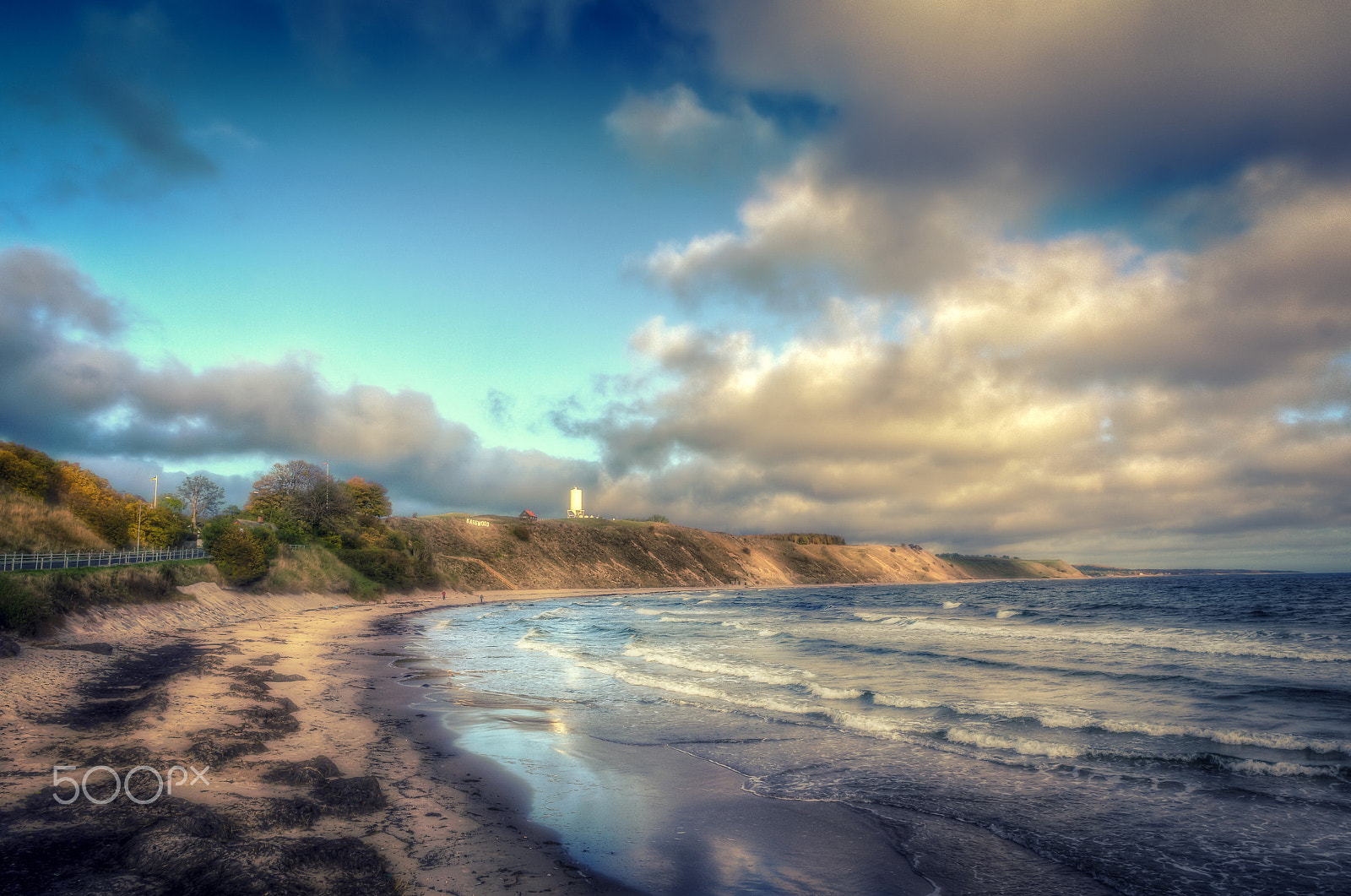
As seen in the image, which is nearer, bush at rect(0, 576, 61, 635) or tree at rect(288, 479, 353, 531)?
bush at rect(0, 576, 61, 635)

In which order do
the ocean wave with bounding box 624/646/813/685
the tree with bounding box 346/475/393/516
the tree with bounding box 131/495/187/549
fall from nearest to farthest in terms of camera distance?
the ocean wave with bounding box 624/646/813/685, the tree with bounding box 131/495/187/549, the tree with bounding box 346/475/393/516

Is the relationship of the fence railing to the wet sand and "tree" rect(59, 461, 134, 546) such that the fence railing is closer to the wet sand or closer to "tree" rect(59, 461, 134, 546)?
"tree" rect(59, 461, 134, 546)

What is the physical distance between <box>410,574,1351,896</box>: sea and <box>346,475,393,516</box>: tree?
82008 mm

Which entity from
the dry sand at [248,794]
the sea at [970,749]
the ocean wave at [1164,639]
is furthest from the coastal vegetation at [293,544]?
the ocean wave at [1164,639]

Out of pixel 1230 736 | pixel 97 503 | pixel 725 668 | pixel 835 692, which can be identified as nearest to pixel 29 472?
pixel 97 503

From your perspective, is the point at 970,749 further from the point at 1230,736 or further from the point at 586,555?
the point at 586,555

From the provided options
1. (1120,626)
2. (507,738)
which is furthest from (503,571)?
(507,738)

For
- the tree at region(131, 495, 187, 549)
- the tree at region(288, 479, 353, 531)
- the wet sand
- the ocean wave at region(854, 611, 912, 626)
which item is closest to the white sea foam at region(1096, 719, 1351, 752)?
the wet sand

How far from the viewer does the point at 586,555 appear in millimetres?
148875

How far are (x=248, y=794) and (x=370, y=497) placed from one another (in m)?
105

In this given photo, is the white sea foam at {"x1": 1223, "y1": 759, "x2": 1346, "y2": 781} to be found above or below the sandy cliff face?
above

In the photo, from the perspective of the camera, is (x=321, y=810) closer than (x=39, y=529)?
Yes

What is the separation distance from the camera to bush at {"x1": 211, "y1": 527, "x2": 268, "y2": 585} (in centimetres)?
4934

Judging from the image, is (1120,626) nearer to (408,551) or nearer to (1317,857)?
(1317,857)
